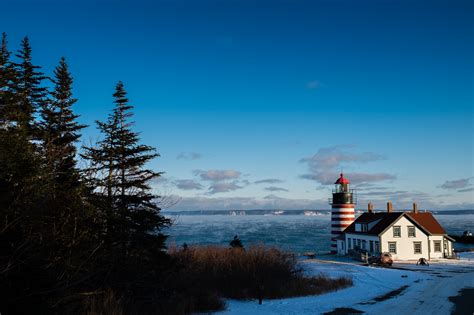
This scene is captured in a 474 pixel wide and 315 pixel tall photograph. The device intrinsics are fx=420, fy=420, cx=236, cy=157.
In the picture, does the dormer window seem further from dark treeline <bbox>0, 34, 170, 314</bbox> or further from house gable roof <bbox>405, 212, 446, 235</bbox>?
dark treeline <bbox>0, 34, 170, 314</bbox>

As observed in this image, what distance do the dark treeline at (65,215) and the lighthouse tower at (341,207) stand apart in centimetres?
3971

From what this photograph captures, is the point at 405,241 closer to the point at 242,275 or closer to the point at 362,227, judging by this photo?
the point at 362,227

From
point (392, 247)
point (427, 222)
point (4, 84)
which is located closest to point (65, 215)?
point (4, 84)

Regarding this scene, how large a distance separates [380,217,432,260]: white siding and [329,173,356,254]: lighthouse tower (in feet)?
25.3

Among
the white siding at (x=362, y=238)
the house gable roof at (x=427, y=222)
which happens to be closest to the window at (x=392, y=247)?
the white siding at (x=362, y=238)

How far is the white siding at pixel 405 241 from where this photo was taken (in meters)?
47.9

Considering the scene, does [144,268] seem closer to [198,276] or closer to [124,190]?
[124,190]

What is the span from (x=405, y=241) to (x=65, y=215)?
44783 millimetres

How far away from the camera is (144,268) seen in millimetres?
17188

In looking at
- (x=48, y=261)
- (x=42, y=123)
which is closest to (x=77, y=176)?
(x=48, y=261)

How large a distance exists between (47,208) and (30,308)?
8.13ft

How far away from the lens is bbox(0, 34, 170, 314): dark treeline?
914 cm

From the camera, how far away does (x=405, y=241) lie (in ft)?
159

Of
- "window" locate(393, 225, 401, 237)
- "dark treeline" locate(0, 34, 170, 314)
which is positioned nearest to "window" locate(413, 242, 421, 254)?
"window" locate(393, 225, 401, 237)
